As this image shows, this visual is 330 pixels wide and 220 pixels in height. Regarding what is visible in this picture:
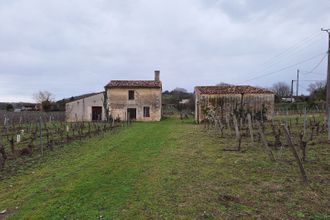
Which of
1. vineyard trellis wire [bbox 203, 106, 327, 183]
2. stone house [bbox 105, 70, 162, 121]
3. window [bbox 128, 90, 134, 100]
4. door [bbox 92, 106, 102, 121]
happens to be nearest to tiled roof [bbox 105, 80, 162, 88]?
stone house [bbox 105, 70, 162, 121]

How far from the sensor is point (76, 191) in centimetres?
684

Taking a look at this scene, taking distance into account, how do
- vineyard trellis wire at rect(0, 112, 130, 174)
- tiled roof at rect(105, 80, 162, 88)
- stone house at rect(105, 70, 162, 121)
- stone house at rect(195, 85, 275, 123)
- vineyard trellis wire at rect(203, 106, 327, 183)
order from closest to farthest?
vineyard trellis wire at rect(203, 106, 327, 183)
vineyard trellis wire at rect(0, 112, 130, 174)
stone house at rect(195, 85, 275, 123)
stone house at rect(105, 70, 162, 121)
tiled roof at rect(105, 80, 162, 88)

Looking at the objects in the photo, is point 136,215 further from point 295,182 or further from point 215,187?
point 295,182

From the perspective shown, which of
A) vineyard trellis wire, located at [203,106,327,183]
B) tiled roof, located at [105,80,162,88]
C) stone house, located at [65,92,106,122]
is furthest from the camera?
stone house, located at [65,92,106,122]

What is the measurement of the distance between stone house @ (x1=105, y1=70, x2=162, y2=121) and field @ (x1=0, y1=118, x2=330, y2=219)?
27.8 m

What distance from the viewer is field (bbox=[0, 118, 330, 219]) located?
5484mm

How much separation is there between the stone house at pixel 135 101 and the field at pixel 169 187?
91.2 feet

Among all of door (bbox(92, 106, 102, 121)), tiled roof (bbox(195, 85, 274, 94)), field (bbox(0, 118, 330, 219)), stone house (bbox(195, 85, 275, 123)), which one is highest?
tiled roof (bbox(195, 85, 274, 94))

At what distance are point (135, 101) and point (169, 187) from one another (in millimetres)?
32914

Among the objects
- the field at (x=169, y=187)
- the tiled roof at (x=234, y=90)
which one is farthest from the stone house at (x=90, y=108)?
the field at (x=169, y=187)

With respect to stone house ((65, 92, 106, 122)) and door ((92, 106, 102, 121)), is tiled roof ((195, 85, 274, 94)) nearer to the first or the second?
stone house ((65, 92, 106, 122))

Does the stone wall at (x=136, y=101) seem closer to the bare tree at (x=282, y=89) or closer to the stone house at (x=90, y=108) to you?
the stone house at (x=90, y=108)

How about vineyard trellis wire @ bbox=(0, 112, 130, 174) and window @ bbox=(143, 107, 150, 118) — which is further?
window @ bbox=(143, 107, 150, 118)

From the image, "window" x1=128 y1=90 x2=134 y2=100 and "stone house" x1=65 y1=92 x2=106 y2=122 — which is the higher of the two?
"window" x1=128 y1=90 x2=134 y2=100
